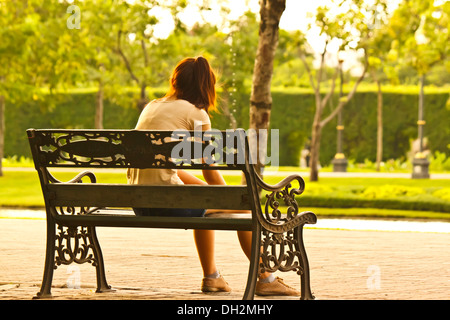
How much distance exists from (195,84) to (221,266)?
2.40m

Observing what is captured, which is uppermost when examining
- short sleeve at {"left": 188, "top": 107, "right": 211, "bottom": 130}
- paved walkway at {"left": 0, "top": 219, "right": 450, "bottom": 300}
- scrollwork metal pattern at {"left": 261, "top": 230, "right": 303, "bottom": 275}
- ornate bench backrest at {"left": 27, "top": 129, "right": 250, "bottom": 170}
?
short sleeve at {"left": 188, "top": 107, "right": 211, "bottom": 130}

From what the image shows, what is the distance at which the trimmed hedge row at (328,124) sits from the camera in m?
31.2

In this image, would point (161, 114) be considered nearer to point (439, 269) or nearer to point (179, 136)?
point (179, 136)

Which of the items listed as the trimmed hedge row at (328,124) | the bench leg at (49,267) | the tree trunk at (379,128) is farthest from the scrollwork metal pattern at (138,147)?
the trimmed hedge row at (328,124)

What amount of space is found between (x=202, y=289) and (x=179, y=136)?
1.26 meters

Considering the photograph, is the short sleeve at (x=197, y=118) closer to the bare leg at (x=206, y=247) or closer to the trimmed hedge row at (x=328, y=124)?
the bare leg at (x=206, y=247)

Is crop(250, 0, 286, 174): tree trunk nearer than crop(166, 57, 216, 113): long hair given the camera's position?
No

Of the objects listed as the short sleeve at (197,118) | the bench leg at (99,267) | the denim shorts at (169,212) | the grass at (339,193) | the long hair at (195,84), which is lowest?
the grass at (339,193)

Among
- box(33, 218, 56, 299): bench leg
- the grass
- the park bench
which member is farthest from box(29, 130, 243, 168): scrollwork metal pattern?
A: the grass

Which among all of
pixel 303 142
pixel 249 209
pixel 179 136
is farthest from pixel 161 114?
pixel 303 142

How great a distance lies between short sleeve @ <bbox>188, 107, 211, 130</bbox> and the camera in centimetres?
602

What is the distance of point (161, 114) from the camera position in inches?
239

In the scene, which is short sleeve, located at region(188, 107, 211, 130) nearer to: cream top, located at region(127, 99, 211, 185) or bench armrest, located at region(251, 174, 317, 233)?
cream top, located at region(127, 99, 211, 185)

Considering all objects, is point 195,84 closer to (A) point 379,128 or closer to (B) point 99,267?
(B) point 99,267
